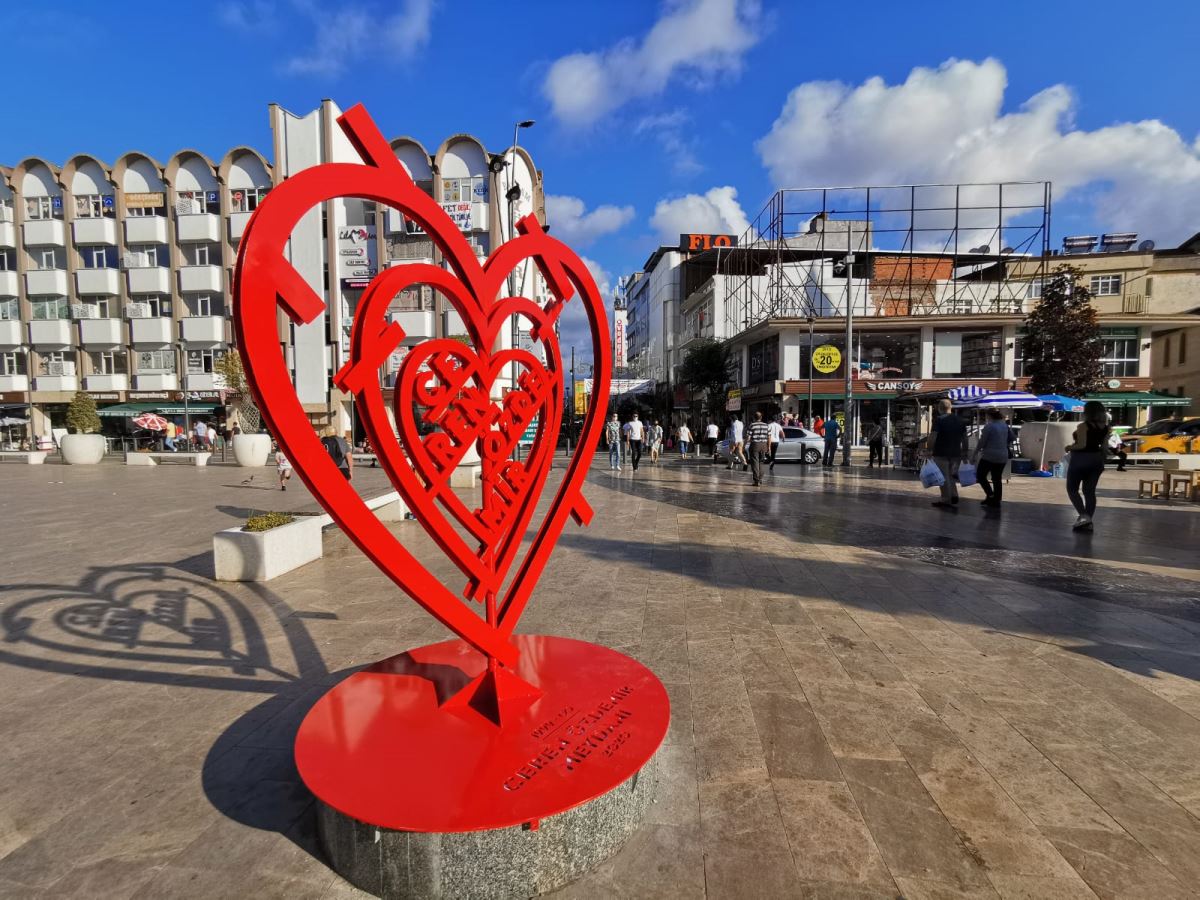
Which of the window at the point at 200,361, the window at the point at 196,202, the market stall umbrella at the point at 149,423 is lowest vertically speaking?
the market stall umbrella at the point at 149,423

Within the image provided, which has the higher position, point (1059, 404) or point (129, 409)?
point (129, 409)

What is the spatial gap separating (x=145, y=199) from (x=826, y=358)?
40058 mm

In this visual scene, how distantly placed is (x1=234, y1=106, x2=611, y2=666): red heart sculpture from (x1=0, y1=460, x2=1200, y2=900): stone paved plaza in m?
1.19

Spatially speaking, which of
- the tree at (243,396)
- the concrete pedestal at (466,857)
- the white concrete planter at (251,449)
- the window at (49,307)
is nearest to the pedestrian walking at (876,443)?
the concrete pedestal at (466,857)

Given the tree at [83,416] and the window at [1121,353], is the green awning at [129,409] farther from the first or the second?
the window at [1121,353]

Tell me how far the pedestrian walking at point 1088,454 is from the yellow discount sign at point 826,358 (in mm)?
20737

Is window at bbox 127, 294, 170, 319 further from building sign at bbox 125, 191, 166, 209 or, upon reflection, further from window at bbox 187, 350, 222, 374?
building sign at bbox 125, 191, 166, 209

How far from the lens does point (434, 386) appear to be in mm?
2754

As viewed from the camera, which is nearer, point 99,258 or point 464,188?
point 464,188

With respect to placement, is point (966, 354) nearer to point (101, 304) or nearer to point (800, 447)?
point (800, 447)

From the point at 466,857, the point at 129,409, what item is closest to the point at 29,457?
the point at 129,409

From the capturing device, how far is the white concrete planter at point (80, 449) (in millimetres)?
21703

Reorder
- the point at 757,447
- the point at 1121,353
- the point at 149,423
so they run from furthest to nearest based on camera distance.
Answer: the point at 1121,353, the point at 149,423, the point at 757,447

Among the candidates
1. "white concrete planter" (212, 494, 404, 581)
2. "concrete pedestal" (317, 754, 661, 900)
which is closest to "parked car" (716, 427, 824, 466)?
"white concrete planter" (212, 494, 404, 581)
